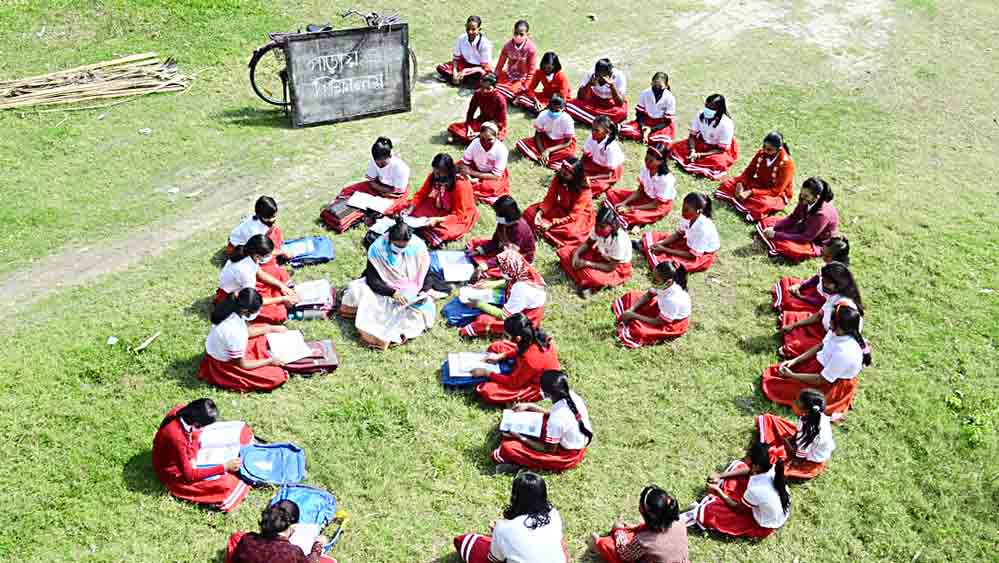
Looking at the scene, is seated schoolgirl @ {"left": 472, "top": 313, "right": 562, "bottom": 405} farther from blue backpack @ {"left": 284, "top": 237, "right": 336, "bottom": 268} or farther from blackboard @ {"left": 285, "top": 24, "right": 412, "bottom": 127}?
blackboard @ {"left": 285, "top": 24, "right": 412, "bottom": 127}

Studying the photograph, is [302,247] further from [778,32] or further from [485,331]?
[778,32]

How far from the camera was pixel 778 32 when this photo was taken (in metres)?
21.8

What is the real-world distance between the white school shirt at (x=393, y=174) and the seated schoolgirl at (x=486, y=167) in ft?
3.61

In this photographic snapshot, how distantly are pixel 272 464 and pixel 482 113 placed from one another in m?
8.91

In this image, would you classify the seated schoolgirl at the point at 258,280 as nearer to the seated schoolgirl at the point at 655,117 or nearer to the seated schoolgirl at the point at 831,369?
the seated schoolgirl at the point at 831,369

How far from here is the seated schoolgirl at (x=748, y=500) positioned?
856 cm

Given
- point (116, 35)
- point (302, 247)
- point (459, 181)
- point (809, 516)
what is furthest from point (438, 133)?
point (809, 516)

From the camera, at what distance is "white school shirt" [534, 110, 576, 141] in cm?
1538

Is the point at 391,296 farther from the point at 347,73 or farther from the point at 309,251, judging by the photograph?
the point at 347,73

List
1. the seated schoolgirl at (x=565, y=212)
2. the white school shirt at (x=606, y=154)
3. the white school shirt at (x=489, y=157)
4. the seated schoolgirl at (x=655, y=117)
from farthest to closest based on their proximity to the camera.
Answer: the seated schoolgirl at (x=655, y=117), the white school shirt at (x=606, y=154), the white school shirt at (x=489, y=157), the seated schoolgirl at (x=565, y=212)

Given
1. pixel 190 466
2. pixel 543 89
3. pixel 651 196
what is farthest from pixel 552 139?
pixel 190 466

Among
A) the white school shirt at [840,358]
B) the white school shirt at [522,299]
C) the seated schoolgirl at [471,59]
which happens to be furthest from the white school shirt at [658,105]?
the white school shirt at [840,358]

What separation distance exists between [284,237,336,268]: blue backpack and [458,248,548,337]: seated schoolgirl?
7.90 ft

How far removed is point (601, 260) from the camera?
12469 mm
